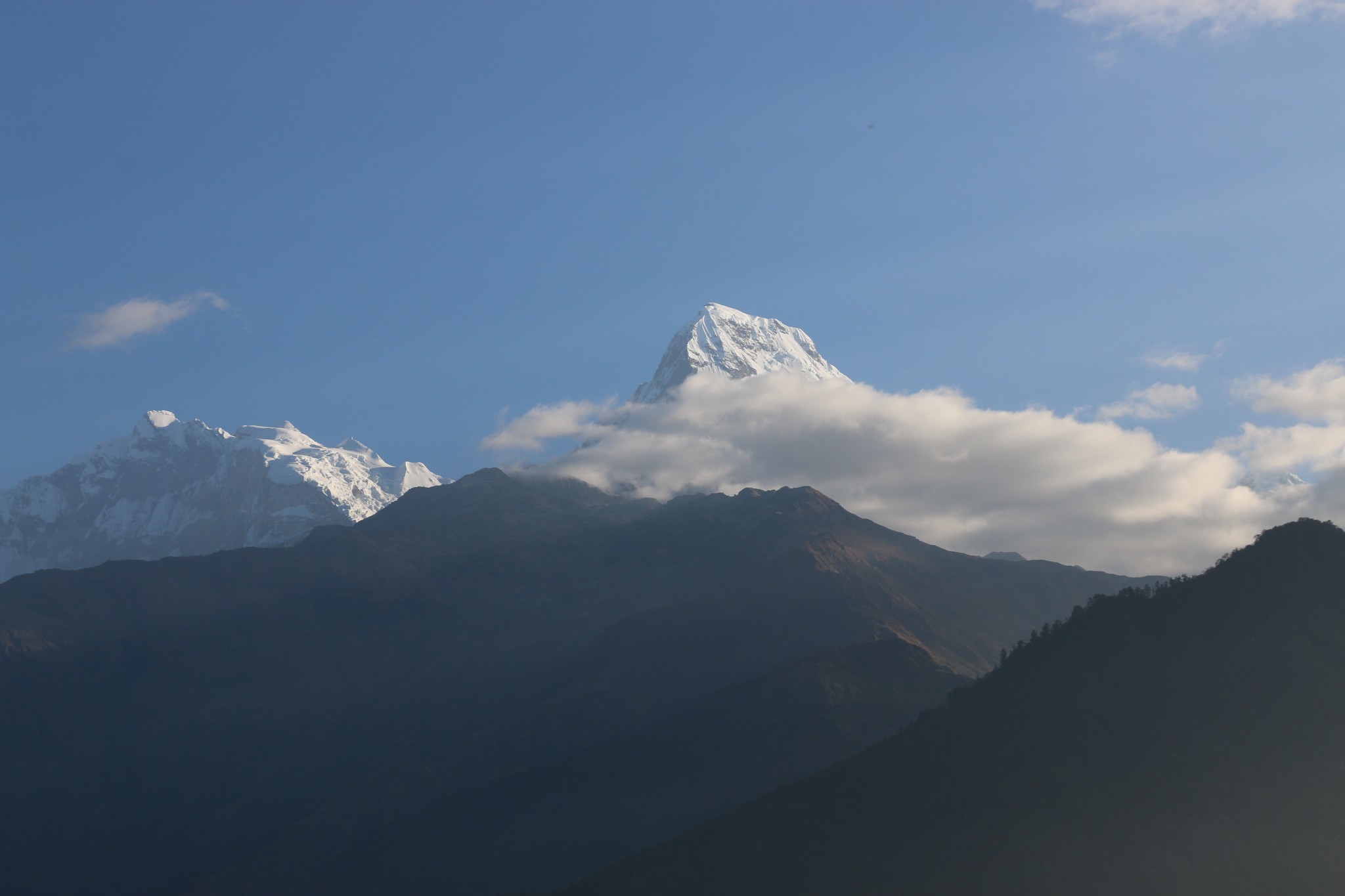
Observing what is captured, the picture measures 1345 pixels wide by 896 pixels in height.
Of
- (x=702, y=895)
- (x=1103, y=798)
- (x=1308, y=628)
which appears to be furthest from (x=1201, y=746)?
(x=702, y=895)

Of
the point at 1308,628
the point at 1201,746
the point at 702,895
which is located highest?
the point at 1308,628

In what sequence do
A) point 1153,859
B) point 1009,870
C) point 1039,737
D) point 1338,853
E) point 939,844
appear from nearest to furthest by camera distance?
point 1338,853 < point 1153,859 < point 1009,870 < point 939,844 < point 1039,737

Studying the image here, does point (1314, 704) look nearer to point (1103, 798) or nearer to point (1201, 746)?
point (1201, 746)

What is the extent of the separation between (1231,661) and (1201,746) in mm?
19346

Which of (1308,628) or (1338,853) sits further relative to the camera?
(1308,628)

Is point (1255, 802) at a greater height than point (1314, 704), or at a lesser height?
lesser

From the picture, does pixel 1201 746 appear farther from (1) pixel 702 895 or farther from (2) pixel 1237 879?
(1) pixel 702 895

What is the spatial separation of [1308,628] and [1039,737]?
131 ft

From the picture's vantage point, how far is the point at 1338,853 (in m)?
146

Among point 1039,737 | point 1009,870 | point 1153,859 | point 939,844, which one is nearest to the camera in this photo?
point 1153,859

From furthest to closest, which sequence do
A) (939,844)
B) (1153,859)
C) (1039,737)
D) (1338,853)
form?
(1039,737), (939,844), (1153,859), (1338,853)

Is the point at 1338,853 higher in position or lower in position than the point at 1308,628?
lower

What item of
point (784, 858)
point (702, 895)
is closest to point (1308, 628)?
point (784, 858)

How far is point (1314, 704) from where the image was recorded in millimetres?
174500
